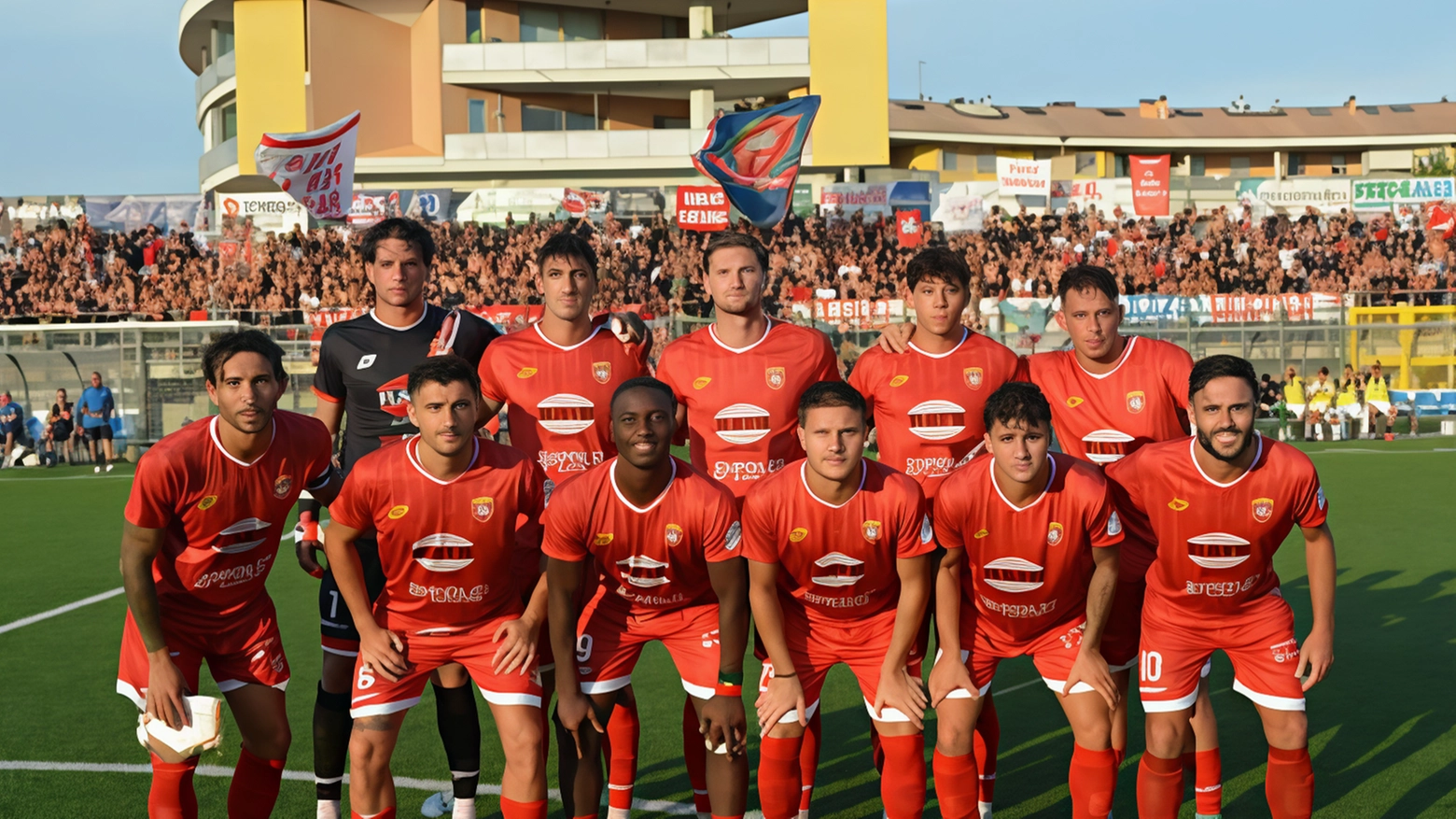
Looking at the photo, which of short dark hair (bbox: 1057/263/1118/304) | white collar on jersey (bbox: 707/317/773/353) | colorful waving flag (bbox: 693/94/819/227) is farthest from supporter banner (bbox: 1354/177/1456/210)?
white collar on jersey (bbox: 707/317/773/353)

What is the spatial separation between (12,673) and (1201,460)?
7152mm

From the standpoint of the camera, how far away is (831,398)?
15.1 ft

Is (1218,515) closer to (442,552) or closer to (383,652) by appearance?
(442,552)

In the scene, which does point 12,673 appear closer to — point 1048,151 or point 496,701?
point 496,701

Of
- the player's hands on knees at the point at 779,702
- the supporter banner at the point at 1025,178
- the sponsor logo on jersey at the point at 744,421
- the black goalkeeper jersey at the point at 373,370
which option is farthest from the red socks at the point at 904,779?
the supporter banner at the point at 1025,178

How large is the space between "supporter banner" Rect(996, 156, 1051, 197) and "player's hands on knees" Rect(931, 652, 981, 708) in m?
30.2

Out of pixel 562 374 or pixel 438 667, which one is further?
pixel 562 374

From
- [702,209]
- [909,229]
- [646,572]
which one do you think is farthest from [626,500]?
[909,229]

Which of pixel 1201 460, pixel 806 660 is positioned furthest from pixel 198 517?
pixel 1201 460

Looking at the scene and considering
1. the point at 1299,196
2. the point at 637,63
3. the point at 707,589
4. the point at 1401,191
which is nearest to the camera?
the point at 707,589

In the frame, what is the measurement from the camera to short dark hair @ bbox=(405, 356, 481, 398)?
459 centimetres

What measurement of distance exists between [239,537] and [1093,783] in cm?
338

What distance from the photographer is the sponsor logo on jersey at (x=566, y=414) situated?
17.8 ft

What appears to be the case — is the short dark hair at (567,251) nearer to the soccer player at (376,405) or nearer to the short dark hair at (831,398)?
the soccer player at (376,405)
